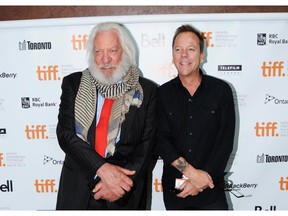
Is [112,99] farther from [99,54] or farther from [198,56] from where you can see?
[198,56]

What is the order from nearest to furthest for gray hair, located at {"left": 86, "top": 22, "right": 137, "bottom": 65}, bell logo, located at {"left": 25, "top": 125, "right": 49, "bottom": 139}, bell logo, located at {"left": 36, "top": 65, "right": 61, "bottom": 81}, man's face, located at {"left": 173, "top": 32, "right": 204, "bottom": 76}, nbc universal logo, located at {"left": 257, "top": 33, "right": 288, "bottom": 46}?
man's face, located at {"left": 173, "top": 32, "right": 204, "bottom": 76} < gray hair, located at {"left": 86, "top": 22, "right": 137, "bottom": 65} < nbc universal logo, located at {"left": 257, "top": 33, "right": 288, "bottom": 46} < bell logo, located at {"left": 36, "top": 65, "right": 61, "bottom": 81} < bell logo, located at {"left": 25, "top": 125, "right": 49, "bottom": 139}

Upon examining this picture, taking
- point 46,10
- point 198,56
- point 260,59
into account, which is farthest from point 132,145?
point 46,10

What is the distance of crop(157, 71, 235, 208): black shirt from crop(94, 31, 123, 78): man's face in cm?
37

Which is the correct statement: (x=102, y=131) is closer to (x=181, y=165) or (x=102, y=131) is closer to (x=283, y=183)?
(x=181, y=165)

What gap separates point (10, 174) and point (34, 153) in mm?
309

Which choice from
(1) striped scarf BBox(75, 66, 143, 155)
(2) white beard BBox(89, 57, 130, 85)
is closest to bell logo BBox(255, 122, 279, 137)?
(1) striped scarf BBox(75, 66, 143, 155)

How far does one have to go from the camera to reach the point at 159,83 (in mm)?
2545

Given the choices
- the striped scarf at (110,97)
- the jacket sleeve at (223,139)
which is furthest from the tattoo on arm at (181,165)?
the striped scarf at (110,97)

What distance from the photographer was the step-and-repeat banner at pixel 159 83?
241 centimetres

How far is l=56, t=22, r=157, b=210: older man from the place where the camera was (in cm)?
186

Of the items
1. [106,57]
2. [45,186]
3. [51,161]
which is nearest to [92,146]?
[106,57]

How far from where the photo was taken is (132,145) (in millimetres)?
1905

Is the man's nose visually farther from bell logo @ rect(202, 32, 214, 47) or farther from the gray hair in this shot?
bell logo @ rect(202, 32, 214, 47)

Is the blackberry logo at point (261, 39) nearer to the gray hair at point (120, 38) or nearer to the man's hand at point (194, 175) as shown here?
the gray hair at point (120, 38)
